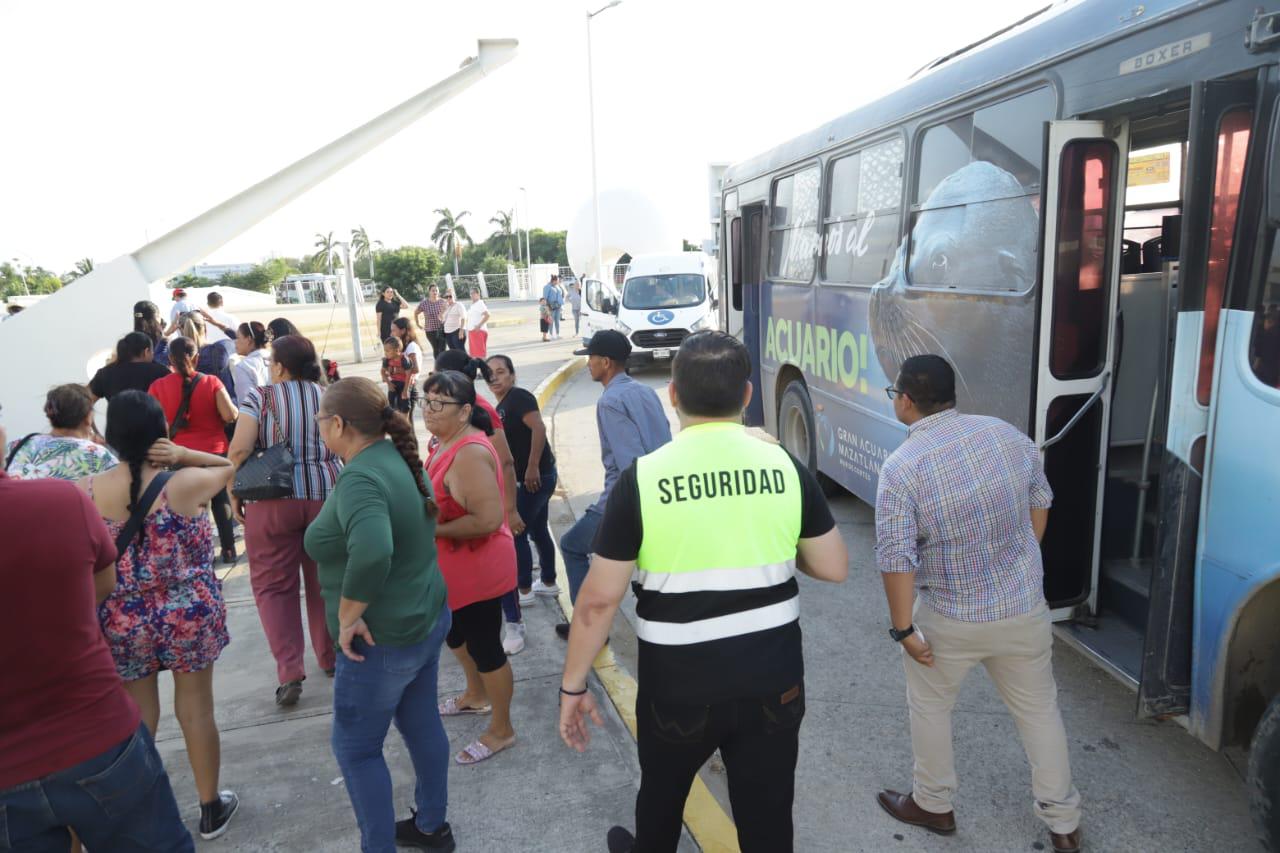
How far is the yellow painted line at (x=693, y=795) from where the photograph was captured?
10.6ft

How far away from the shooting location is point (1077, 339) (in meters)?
3.85

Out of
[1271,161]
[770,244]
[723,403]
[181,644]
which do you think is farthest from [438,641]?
[770,244]

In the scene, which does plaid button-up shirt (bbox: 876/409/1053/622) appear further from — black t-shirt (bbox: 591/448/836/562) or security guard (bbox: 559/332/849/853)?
black t-shirt (bbox: 591/448/836/562)

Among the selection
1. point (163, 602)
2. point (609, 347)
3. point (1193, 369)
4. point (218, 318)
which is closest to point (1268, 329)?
point (1193, 369)

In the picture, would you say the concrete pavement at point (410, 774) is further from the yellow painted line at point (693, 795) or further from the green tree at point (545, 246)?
the green tree at point (545, 246)

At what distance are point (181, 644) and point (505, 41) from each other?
16.4 m

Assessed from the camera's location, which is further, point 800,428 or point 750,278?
point 750,278

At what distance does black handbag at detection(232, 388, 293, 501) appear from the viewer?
403cm

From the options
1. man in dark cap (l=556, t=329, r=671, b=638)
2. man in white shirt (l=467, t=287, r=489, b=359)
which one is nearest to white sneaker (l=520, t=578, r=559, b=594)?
man in dark cap (l=556, t=329, r=671, b=638)

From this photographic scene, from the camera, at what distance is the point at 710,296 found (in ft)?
55.9

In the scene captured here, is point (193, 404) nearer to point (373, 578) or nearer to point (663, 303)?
point (373, 578)

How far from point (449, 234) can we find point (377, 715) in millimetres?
83764

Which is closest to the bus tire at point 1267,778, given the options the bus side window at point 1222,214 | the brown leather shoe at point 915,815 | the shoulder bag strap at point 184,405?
the brown leather shoe at point 915,815

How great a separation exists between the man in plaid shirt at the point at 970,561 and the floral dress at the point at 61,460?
2838 millimetres
